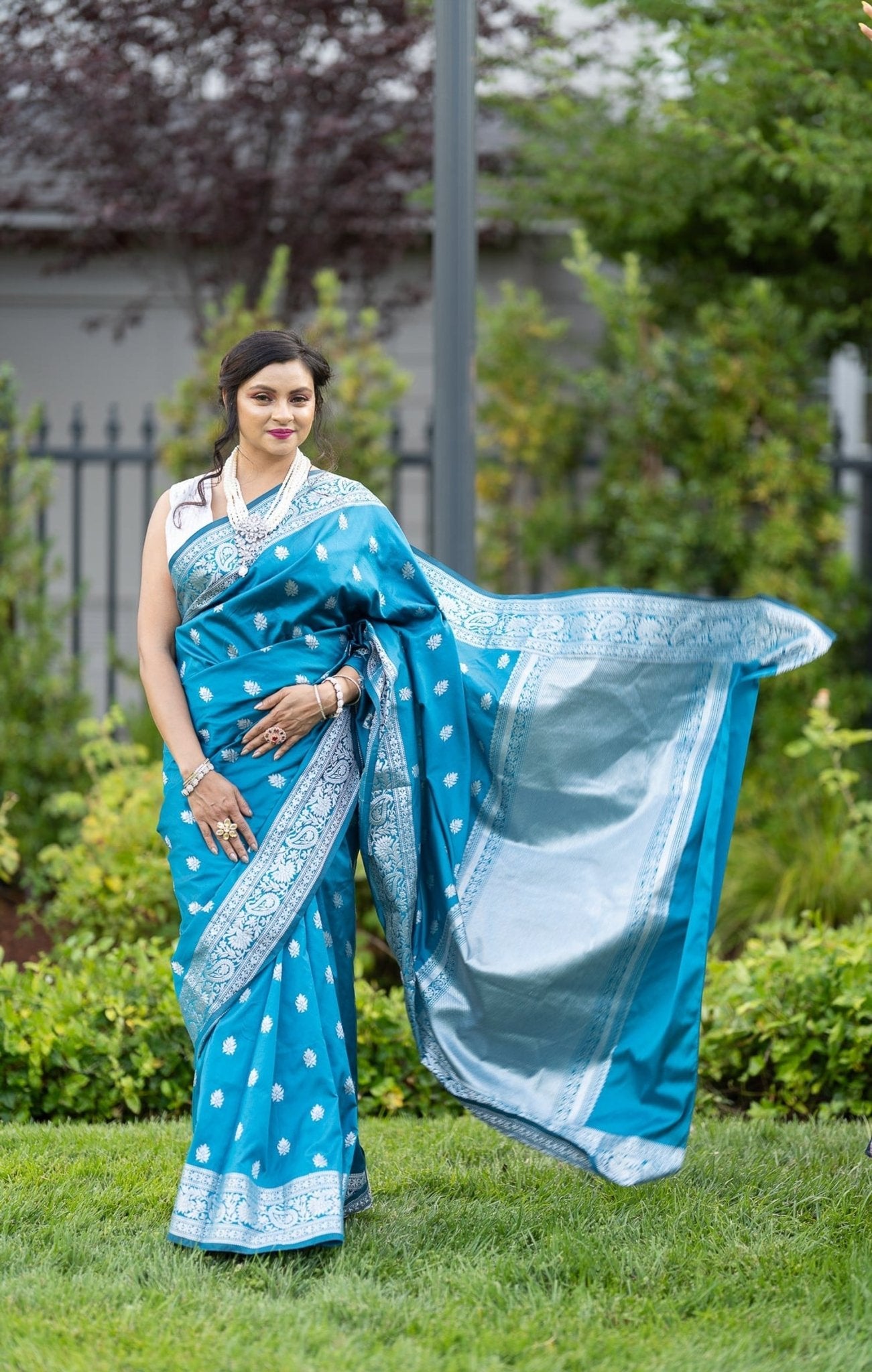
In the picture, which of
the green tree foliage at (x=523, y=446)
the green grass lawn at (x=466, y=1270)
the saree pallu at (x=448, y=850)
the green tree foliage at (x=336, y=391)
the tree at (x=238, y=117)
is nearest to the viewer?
the green grass lawn at (x=466, y=1270)

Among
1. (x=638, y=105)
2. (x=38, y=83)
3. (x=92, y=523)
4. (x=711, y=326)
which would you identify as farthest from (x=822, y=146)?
(x=92, y=523)

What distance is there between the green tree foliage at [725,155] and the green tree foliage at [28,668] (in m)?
2.73

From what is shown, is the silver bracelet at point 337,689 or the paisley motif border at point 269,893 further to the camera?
the silver bracelet at point 337,689

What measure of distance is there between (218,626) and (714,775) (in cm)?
109

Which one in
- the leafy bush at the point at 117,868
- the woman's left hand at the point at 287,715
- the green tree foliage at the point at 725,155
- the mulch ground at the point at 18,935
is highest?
the green tree foliage at the point at 725,155

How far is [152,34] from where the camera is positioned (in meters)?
7.17

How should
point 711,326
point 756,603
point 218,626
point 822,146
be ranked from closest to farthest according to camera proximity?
point 218,626, point 756,603, point 822,146, point 711,326

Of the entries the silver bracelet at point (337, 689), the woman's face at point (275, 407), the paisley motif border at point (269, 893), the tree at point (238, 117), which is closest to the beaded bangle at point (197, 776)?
the paisley motif border at point (269, 893)

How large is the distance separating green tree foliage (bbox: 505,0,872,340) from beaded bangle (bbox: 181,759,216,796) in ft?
10.7

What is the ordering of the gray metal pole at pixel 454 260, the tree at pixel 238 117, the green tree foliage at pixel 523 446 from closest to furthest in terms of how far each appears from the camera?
1. the gray metal pole at pixel 454 260
2. the green tree foliage at pixel 523 446
3. the tree at pixel 238 117

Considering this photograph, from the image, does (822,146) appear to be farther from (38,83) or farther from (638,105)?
(38,83)

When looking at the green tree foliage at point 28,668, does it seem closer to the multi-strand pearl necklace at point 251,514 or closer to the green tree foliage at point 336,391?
the green tree foliage at point 336,391

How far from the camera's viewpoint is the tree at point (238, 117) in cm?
714

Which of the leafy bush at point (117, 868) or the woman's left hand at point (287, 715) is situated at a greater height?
the woman's left hand at point (287, 715)
